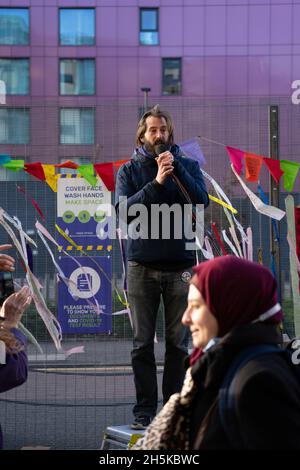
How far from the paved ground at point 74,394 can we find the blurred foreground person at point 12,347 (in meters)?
3.43

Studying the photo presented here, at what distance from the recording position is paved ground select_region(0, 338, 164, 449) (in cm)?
769

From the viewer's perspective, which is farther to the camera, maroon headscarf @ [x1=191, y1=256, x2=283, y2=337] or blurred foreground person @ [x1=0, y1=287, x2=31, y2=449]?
blurred foreground person @ [x1=0, y1=287, x2=31, y2=449]

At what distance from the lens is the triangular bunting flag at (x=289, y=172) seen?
24.6 ft

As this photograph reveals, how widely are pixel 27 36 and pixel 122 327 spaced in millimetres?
38490

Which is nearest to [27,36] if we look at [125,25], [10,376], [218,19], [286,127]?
[125,25]

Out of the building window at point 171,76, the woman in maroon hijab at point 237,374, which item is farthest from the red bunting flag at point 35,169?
the building window at point 171,76

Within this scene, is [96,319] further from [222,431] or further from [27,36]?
[27,36]

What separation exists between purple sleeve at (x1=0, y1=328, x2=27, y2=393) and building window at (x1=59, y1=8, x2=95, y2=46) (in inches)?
1616

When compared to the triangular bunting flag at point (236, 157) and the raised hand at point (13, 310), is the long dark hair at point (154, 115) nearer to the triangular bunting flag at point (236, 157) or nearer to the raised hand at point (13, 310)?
the triangular bunting flag at point (236, 157)

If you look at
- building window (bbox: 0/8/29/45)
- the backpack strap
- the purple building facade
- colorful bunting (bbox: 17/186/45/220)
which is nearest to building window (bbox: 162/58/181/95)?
the purple building facade

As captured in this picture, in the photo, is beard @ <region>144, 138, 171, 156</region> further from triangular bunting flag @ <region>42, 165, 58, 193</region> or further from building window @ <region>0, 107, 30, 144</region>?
Result: building window @ <region>0, 107, 30, 144</region>

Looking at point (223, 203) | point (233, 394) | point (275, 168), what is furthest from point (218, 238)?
point (233, 394)

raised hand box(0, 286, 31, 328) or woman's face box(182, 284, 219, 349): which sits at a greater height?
woman's face box(182, 284, 219, 349)

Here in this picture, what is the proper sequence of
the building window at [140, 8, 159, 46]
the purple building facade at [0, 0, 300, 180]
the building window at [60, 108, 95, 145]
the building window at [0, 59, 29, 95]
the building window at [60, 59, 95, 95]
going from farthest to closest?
the building window at [0, 59, 29, 95], the building window at [60, 59, 95, 95], the building window at [140, 8, 159, 46], the purple building facade at [0, 0, 300, 180], the building window at [60, 108, 95, 145]
